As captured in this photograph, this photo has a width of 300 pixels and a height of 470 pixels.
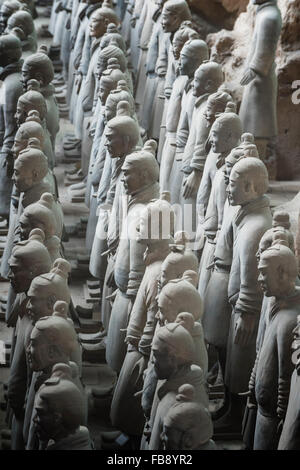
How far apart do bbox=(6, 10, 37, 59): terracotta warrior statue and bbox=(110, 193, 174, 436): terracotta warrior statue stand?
5289 millimetres

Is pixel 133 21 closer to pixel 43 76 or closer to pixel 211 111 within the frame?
pixel 43 76

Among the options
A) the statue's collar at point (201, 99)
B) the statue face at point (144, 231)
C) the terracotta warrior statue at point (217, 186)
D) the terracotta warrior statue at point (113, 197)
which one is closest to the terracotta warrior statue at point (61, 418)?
the statue face at point (144, 231)

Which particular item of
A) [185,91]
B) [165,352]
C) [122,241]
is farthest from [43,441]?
[185,91]

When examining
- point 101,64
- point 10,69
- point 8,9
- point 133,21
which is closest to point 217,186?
point 101,64

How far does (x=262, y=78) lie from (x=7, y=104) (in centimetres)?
226

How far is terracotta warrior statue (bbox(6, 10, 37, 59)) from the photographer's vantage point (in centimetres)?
1342

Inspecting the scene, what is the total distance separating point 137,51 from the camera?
14555 millimetres

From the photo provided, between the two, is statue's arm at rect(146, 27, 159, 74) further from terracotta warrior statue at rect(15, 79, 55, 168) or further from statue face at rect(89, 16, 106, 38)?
terracotta warrior statue at rect(15, 79, 55, 168)

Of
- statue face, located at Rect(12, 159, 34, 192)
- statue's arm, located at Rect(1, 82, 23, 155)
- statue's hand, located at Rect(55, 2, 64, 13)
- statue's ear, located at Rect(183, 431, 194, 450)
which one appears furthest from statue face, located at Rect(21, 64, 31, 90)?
statue's ear, located at Rect(183, 431, 194, 450)

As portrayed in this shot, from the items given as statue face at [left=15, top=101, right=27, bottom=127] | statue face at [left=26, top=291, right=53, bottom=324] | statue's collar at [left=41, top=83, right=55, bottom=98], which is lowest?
statue face at [left=26, top=291, right=53, bottom=324]

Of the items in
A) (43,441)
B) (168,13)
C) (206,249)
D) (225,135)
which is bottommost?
(43,441)

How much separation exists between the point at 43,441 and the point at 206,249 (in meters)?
2.64

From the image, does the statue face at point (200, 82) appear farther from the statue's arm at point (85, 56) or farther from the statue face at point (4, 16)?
the statue face at point (4, 16)

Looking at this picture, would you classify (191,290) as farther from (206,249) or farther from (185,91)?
(185,91)
